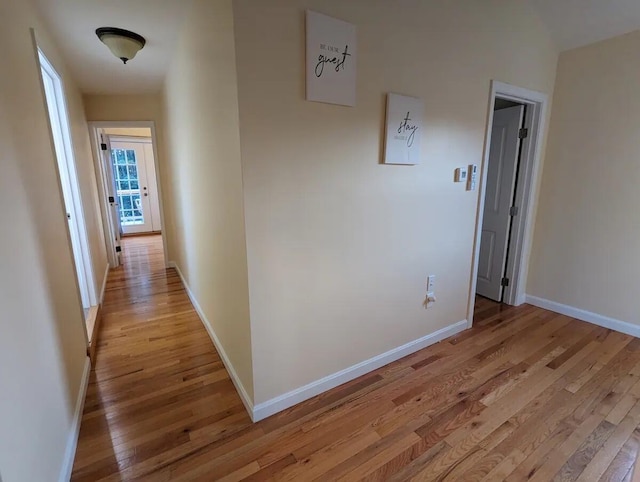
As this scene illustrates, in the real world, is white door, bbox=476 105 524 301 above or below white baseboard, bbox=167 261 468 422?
above

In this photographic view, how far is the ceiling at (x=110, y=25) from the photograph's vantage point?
200cm

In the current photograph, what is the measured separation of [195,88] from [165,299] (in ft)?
7.80

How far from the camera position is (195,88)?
85.7 inches

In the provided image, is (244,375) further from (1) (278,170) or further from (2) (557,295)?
(2) (557,295)

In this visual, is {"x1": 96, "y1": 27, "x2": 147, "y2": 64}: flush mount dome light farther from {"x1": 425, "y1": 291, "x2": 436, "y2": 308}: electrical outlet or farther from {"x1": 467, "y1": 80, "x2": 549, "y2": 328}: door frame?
{"x1": 425, "y1": 291, "x2": 436, "y2": 308}: electrical outlet

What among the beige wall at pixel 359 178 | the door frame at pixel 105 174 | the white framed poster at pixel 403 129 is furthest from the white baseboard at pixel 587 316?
the door frame at pixel 105 174

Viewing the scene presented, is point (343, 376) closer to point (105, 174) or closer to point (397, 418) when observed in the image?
point (397, 418)

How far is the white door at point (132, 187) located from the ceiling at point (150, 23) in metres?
3.92

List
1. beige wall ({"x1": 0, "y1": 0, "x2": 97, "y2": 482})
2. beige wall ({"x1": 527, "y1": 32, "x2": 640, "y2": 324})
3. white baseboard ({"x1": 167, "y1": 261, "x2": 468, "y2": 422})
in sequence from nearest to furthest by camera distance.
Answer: beige wall ({"x1": 0, "y1": 0, "x2": 97, "y2": 482}) < white baseboard ({"x1": 167, "y1": 261, "x2": 468, "y2": 422}) < beige wall ({"x1": 527, "y1": 32, "x2": 640, "y2": 324})

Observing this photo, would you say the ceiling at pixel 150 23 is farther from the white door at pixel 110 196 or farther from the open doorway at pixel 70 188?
the white door at pixel 110 196

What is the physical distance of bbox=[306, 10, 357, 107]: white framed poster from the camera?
5.00 ft

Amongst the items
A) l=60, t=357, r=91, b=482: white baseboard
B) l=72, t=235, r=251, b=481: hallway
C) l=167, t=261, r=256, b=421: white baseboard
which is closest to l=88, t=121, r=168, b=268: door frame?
l=72, t=235, r=251, b=481: hallway

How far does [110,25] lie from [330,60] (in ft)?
5.95

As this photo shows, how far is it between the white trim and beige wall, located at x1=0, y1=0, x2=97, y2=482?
0.96 metres
